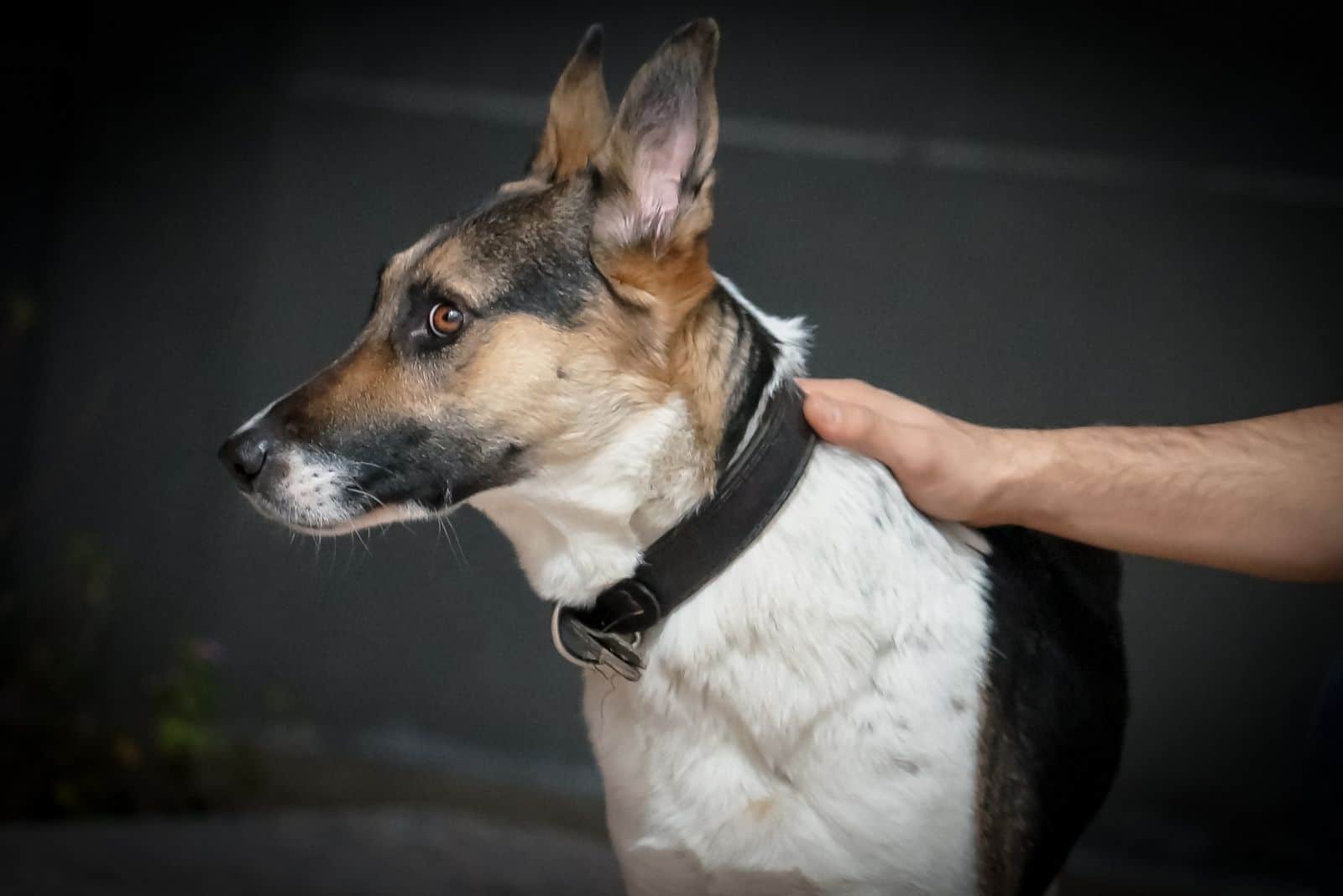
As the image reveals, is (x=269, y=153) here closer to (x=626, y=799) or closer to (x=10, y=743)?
(x=10, y=743)

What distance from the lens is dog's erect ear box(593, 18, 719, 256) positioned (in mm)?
1781

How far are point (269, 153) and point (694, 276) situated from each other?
6.06 ft

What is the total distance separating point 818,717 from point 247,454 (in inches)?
32.1

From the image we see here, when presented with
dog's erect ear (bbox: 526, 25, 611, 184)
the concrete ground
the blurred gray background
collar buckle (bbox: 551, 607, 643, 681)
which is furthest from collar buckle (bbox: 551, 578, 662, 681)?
the concrete ground

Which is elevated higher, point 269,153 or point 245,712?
point 269,153

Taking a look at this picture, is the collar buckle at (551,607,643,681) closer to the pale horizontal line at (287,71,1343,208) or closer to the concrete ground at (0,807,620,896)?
the pale horizontal line at (287,71,1343,208)

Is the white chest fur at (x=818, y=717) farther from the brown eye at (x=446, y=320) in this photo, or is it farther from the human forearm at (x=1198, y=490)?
the brown eye at (x=446, y=320)

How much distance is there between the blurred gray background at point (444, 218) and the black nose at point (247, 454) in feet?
3.71

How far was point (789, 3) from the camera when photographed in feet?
9.28

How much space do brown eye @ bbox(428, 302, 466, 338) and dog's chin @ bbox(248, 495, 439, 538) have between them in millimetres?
237

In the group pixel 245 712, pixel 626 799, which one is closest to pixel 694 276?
pixel 626 799

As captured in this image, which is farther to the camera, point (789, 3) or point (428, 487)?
point (789, 3)

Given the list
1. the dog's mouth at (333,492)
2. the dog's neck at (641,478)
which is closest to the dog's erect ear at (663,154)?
the dog's neck at (641,478)

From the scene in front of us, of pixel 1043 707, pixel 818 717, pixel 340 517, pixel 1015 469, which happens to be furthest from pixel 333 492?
pixel 1043 707
